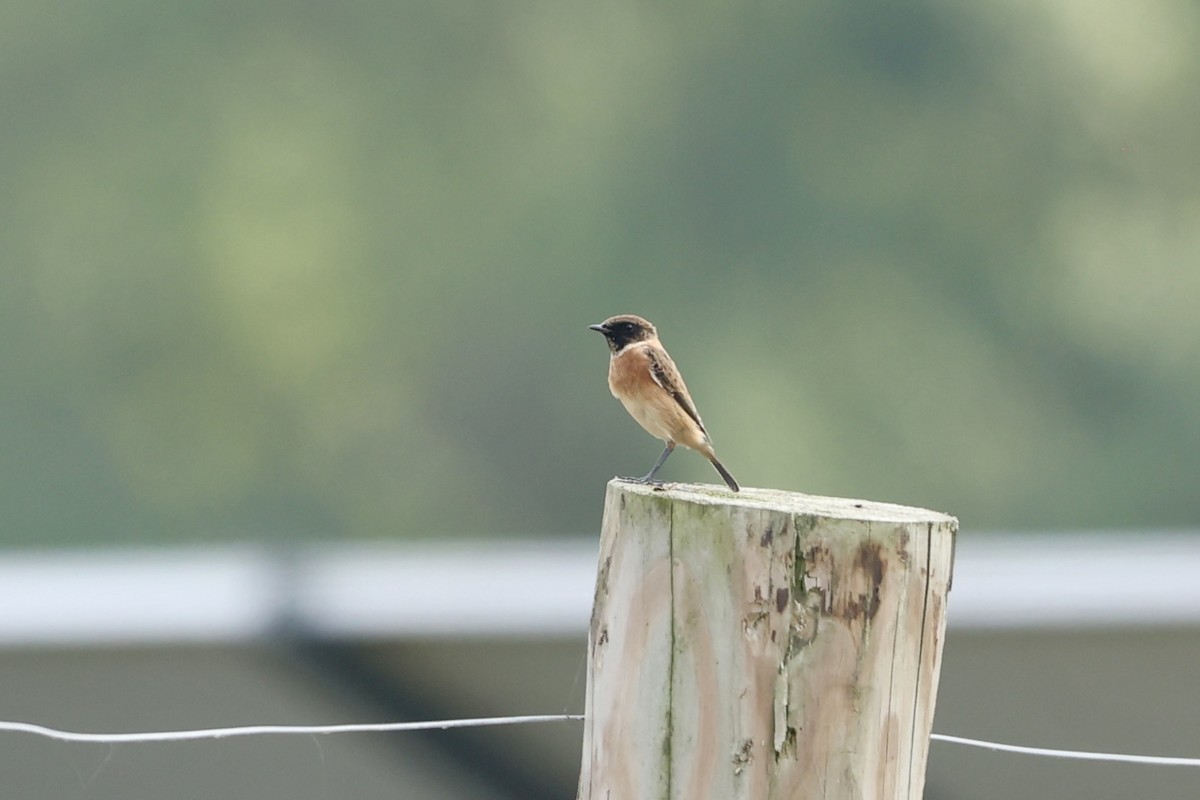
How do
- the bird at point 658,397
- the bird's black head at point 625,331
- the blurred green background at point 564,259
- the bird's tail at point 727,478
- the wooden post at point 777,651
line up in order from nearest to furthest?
the wooden post at point 777,651 < the bird's tail at point 727,478 < the bird at point 658,397 < the bird's black head at point 625,331 < the blurred green background at point 564,259

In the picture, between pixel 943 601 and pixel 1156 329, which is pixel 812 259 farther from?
pixel 943 601

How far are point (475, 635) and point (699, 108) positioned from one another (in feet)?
78.9

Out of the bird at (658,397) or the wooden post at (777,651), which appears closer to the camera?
the wooden post at (777,651)

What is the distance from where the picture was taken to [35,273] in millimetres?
26250

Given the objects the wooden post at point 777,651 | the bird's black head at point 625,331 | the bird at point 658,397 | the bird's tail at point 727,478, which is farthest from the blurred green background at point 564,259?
the wooden post at point 777,651

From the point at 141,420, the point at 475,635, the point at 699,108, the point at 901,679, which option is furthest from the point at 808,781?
the point at 699,108

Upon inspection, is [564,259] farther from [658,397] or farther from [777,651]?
[777,651]

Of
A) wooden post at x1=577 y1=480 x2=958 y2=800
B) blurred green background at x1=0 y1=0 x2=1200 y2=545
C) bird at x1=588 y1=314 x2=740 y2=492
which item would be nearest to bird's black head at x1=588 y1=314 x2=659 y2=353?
bird at x1=588 y1=314 x2=740 y2=492

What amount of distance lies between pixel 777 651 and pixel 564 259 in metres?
23.5

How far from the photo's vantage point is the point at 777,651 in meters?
2.55

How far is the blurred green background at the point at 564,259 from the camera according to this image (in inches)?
998

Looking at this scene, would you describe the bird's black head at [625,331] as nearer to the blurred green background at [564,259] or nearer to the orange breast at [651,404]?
the orange breast at [651,404]

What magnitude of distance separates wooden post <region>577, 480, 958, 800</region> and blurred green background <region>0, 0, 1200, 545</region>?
20.7 metres

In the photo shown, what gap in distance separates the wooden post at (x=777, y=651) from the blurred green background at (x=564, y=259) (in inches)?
815
